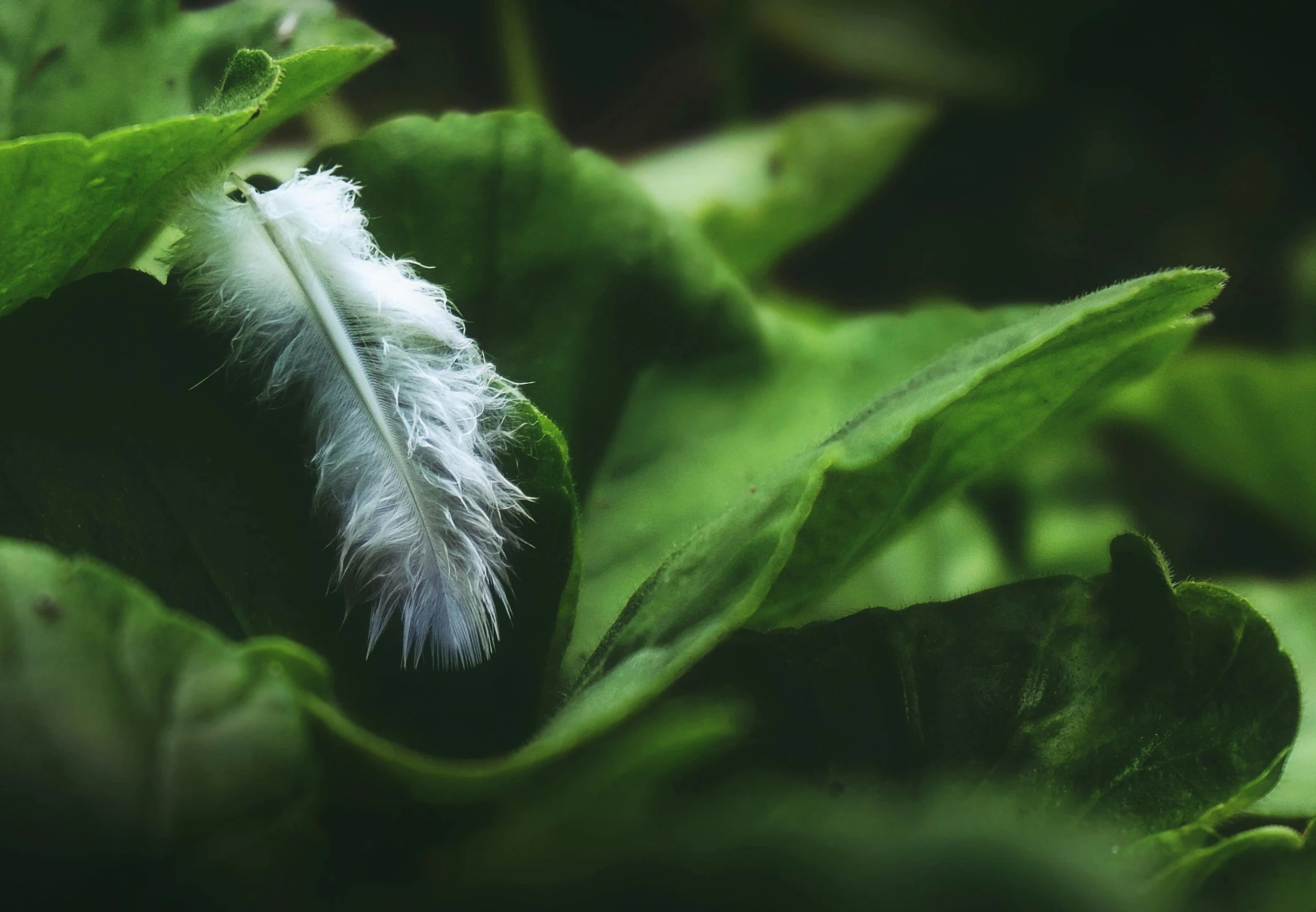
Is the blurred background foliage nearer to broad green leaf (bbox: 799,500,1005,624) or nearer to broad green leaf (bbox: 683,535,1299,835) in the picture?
broad green leaf (bbox: 799,500,1005,624)

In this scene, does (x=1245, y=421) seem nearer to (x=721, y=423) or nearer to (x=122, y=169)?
(x=721, y=423)

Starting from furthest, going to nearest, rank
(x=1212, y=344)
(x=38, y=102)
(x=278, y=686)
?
(x=1212, y=344) → (x=38, y=102) → (x=278, y=686)

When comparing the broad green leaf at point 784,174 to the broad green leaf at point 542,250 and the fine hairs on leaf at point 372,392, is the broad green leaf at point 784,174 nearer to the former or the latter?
the broad green leaf at point 542,250

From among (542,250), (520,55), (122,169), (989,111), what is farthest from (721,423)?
(989,111)

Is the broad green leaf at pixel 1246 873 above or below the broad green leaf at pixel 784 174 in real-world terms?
above

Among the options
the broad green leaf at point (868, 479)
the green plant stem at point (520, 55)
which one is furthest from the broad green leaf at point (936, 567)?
the green plant stem at point (520, 55)

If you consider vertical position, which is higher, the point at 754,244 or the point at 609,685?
the point at 609,685

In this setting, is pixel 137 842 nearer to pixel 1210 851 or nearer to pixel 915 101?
pixel 1210 851

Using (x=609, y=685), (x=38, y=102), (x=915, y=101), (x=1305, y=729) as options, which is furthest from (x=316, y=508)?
(x=915, y=101)
